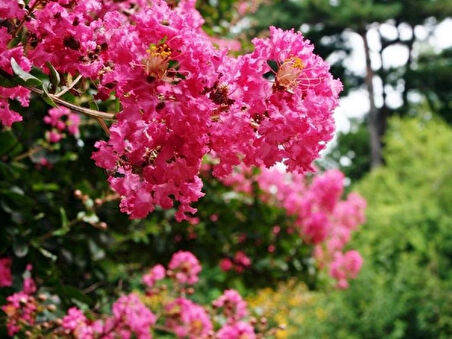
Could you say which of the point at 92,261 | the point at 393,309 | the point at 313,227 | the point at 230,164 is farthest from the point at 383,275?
the point at 230,164

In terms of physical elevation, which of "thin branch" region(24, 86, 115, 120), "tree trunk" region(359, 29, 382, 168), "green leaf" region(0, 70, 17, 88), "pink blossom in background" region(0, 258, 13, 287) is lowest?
"thin branch" region(24, 86, 115, 120)

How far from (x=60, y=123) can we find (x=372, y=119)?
1436 centimetres

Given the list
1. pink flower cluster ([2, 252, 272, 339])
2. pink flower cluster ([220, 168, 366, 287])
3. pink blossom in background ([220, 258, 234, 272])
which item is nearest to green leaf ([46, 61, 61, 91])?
pink flower cluster ([2, 252, 272, 339])

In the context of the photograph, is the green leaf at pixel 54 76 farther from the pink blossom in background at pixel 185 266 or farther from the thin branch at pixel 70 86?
the pink blossom in background at pixel 185 266

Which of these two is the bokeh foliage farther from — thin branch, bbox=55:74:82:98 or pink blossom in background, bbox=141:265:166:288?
thin branch, bbox=55:74:82:98

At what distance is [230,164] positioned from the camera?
955 mm

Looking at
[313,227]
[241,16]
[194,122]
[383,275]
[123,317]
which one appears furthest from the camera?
[383,275]

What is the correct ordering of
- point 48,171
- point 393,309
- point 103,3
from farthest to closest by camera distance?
1. point 393,309
2. point 48,171
3. point 103,3

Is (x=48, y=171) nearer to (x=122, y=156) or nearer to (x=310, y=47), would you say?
(x=122, y=156)

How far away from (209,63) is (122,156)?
20 centimetres

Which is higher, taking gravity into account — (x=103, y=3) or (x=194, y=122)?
(x=103, y=3)

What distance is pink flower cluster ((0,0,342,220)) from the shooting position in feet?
2.60

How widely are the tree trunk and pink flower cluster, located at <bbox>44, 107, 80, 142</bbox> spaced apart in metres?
13.5

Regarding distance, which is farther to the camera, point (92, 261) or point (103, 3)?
point (92, 261)
